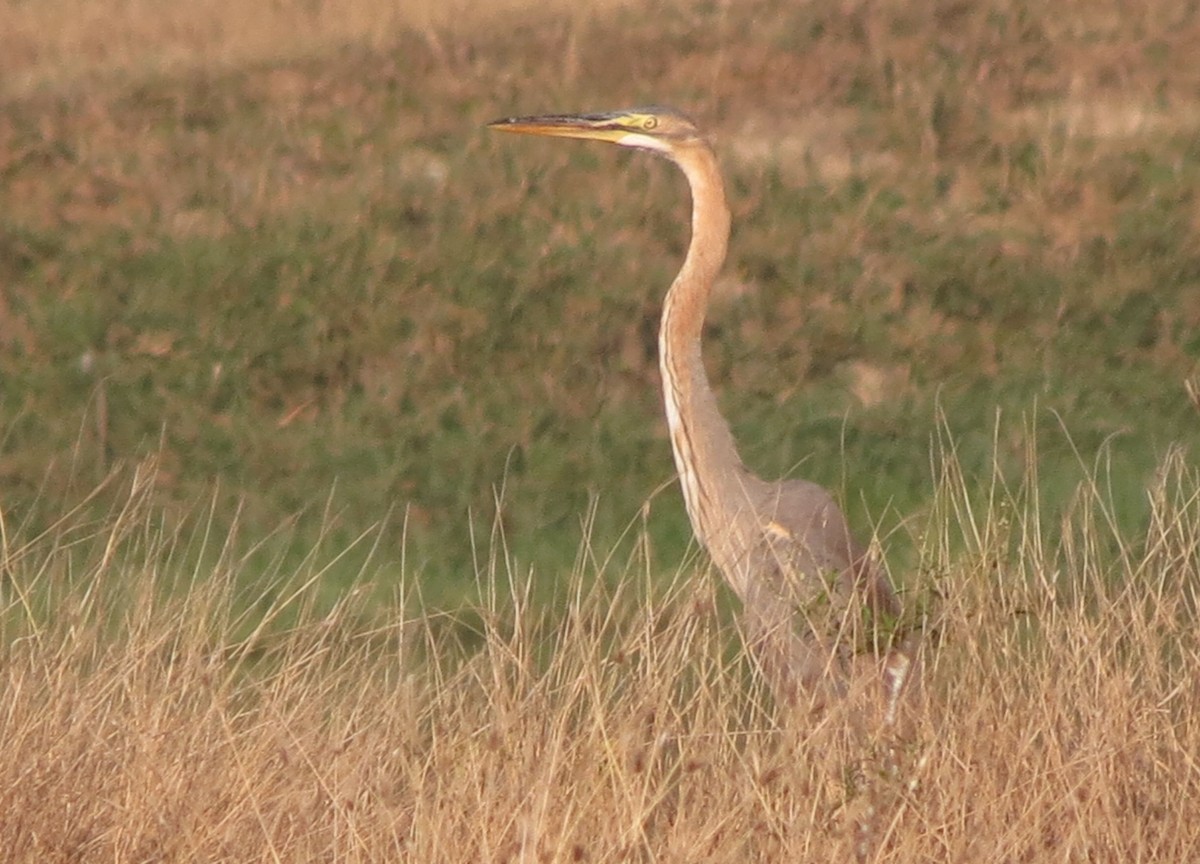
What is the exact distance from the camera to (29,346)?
1231cm

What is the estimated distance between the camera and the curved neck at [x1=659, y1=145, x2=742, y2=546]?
6.06 metres

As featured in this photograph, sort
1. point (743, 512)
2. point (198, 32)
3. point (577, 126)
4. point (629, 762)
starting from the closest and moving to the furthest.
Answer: point (629, 762) < point (743, 512) < point (577, 126) < point (198, 32)

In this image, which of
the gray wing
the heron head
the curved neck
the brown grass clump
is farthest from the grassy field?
the heron head

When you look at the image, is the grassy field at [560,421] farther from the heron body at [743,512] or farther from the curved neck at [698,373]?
the curved neck at [698,373]

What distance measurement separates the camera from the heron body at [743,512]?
16.3 feet

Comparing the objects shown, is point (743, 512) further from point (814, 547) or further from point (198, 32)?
point (198, 32)

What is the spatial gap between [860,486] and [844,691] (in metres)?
5.02

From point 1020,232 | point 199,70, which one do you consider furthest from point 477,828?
point 199,70

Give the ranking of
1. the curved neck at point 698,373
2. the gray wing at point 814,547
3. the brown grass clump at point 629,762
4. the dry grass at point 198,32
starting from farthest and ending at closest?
→ 1. the dry grass at point 198,32
2. the curved neck at point 698,373
3. the gray wing at point 814,547
4. the brown grass clump at point 629,762

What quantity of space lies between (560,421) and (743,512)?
5602mm

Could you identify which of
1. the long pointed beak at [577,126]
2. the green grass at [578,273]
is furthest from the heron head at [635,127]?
the green grass at [578,273]

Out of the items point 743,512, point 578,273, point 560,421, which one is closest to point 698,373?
point 743,512

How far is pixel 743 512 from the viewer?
585 centimetres

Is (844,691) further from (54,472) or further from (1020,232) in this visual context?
(1020,232)
